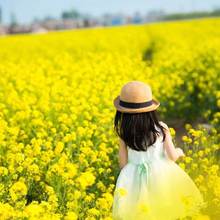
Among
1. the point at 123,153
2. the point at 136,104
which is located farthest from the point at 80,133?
the point at 136,104

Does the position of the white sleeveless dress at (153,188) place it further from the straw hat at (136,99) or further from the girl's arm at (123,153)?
the straw hat at (136,99)

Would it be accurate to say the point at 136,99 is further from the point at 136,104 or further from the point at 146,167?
the point at 146,167

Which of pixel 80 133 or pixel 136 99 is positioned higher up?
pixel 136 99

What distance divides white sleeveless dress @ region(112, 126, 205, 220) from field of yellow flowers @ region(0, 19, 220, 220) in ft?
0.30

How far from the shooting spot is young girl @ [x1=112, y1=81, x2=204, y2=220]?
3768mm

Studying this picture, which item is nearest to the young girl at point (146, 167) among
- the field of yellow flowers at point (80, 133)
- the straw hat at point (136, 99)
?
the straw hat at point (136, 99)

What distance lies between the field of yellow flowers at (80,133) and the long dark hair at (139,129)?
0.33 meters

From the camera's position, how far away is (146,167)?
3887mm

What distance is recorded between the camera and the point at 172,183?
389 cm

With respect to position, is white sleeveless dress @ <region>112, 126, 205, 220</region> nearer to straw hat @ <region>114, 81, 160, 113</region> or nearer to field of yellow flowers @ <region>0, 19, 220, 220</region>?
field of yellow flowers @ <region>0, 19, 220, 220</region>

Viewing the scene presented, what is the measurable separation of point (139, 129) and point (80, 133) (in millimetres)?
1480

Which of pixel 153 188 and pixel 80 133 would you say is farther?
pixel 80 133

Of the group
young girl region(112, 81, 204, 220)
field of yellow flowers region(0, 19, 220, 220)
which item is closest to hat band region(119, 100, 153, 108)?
young girl region(112, 81, 204, 220)

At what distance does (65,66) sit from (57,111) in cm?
350
